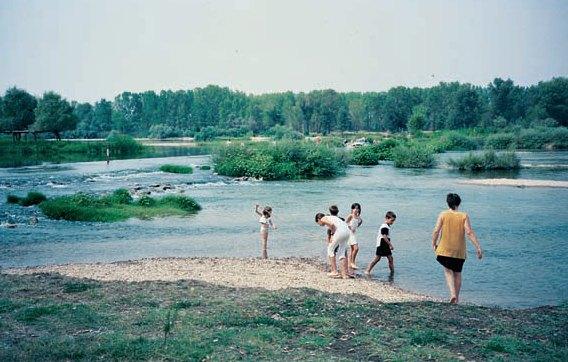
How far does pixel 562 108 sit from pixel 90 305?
147m

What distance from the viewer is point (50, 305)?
39.3 ft

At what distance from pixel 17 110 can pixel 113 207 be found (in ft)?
301

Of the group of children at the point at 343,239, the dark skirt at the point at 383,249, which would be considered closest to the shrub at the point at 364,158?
the group of children at the point at 343,239

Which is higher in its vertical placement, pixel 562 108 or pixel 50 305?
pixel 562 108

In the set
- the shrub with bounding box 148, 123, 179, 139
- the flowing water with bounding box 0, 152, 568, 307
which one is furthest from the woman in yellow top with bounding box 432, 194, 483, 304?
the shrub with bounding box 148, 123, 179, 139

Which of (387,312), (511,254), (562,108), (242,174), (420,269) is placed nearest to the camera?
(387,312)

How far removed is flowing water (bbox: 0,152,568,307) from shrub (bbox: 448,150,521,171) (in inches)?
526

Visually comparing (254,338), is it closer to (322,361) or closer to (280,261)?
(322,361)

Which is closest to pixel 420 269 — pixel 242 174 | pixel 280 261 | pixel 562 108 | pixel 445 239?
pixel 280 261

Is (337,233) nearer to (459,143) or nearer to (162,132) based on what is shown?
(459,143)

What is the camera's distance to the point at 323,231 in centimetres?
2847

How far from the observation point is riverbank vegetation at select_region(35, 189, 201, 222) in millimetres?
31938

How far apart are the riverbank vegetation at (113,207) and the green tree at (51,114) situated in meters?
80.7

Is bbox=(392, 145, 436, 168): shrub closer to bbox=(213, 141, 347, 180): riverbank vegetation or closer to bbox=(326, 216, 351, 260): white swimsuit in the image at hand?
bbox=(213, 141, 347, 180): riverbank vegetation
